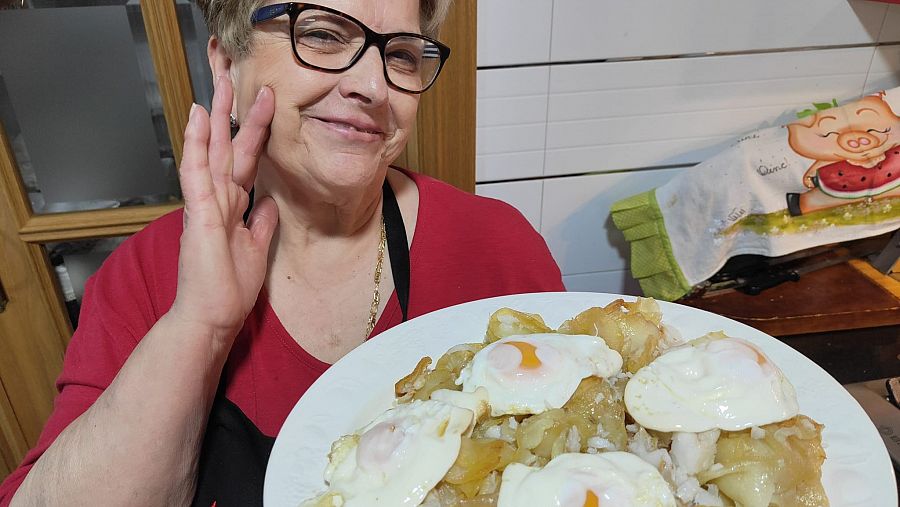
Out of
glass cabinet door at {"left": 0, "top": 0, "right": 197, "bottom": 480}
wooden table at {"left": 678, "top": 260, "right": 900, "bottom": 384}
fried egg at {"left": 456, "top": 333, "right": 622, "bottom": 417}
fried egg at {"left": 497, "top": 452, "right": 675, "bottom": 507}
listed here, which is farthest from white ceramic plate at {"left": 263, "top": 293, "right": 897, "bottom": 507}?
glass cabinet door at {"left": 0, "top": 0, "right": 197, "bottom": 480}

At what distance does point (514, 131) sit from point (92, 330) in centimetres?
142

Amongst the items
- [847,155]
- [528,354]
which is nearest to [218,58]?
[528,354]

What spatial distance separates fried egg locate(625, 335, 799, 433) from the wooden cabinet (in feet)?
4.09

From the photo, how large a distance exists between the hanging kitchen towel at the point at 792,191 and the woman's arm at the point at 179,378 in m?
1.38

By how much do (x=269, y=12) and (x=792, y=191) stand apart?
160cm

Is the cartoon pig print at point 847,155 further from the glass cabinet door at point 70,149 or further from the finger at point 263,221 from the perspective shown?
the glass cabinet door at point 70,149

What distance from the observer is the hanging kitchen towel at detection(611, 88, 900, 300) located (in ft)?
6.05

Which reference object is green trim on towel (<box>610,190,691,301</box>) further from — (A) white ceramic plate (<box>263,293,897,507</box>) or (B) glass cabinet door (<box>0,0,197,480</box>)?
(B) glass cabinet door (<box>0,0,197,480</box>)

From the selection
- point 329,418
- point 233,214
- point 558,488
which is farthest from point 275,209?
point 558,488

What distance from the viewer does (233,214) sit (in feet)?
3.77

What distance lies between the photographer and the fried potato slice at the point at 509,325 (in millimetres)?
1022

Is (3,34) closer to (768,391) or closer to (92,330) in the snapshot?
(92,330)

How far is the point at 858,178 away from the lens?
1854 mm

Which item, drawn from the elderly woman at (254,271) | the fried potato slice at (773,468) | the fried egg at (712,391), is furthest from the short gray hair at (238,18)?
the fried potato slice at (773,468)
